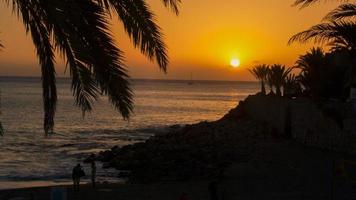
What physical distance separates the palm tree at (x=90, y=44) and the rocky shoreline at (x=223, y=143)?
1832 cm

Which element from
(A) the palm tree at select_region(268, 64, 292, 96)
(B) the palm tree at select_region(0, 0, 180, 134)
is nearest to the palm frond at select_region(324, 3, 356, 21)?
(B) the palm tree at select_region(0, 0, 180, 134)

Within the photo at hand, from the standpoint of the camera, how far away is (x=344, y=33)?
9680 mm

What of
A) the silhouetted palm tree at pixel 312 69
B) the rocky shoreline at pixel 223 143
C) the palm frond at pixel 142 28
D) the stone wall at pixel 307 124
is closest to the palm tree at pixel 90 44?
the palm frond at pixel 142 28

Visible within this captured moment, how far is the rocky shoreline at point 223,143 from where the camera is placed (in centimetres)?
2688

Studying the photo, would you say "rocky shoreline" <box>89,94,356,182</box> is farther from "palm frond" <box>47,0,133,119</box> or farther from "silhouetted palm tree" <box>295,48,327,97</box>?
"palm frond" <box>47,0,133,119</box>

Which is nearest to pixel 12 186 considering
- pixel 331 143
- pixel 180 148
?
pixel 180 148

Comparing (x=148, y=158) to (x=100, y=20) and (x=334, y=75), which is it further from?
(x=100, y=20)

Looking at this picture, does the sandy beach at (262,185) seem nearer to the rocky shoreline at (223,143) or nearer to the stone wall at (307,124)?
the stone wall at (307,124)

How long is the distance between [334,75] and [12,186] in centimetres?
1897

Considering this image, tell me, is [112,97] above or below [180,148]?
above

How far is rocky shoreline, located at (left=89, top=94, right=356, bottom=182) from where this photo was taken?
Answer: 2688 centimetres

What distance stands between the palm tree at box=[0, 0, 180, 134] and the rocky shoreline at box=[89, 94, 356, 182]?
18320mm

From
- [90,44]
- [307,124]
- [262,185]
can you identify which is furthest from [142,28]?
[307,124]

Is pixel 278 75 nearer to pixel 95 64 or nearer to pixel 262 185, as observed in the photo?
pixel 262 185
